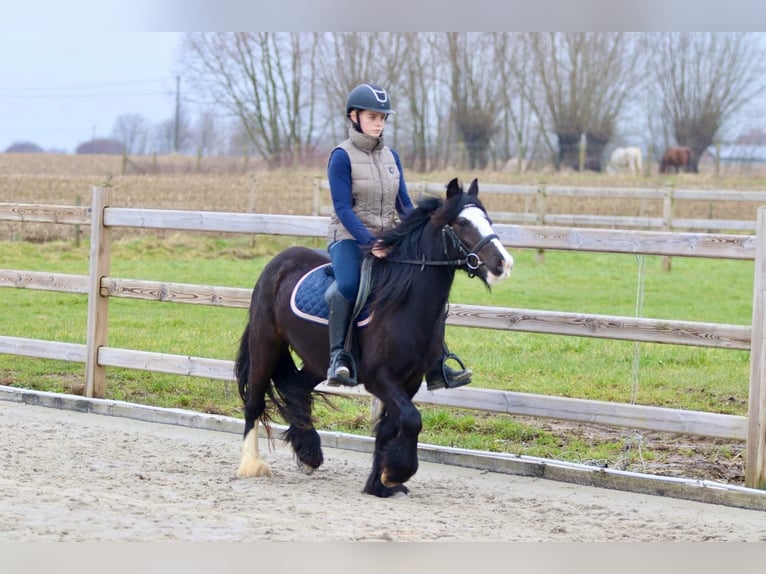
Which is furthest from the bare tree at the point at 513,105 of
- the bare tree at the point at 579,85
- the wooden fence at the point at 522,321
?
the wooden fence at the point at 522,321

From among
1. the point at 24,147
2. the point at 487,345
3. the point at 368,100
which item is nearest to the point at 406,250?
the point at 368,100

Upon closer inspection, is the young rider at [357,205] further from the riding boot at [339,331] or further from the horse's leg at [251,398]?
the horse's leg at [251,398]

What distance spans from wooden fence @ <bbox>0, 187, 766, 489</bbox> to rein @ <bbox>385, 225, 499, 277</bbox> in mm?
1142

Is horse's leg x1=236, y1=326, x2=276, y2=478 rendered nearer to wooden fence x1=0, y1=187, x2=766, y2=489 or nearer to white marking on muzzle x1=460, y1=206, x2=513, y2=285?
wooden fence x1=0, y1=187, x2=766, y2=489

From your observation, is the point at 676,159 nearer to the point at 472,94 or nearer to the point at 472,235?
the point at 472,94

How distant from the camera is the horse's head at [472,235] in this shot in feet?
17.1

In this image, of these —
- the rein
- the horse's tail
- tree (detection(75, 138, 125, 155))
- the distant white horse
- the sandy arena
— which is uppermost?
tree (detection(75, 138, 125, 155))

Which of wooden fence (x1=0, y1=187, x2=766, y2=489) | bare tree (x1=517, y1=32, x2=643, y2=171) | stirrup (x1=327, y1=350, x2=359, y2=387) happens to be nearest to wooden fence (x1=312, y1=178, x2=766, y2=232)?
wooden fence (x1=0, y1=187, x2=766, y2=489)

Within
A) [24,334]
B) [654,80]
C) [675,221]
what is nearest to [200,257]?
[24,334]

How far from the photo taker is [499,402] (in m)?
6.67

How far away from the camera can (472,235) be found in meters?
5.40

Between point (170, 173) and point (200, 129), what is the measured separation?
27.9m

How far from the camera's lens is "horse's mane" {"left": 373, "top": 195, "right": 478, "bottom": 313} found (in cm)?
566

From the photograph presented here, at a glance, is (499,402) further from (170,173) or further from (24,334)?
(170,173)
